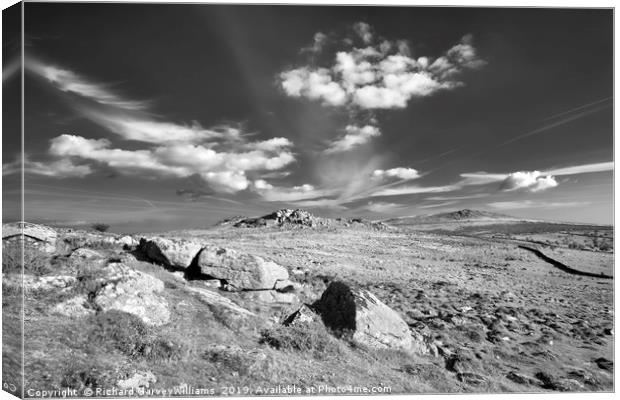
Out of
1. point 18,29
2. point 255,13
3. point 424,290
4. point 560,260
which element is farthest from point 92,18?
point 560,260

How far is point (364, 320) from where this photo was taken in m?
9.70

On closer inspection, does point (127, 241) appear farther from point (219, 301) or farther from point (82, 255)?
point (219, 301)

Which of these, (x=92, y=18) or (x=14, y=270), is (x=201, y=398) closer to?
(x=14, y=270)

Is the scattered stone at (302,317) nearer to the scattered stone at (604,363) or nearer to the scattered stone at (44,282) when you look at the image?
the scattered stone at (44,282)

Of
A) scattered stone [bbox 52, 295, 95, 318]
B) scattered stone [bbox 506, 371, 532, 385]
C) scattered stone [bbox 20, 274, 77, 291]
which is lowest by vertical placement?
scattered stone [bbox 506, 371, 532, 385]

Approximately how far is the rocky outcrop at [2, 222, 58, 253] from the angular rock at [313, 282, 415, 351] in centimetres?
763

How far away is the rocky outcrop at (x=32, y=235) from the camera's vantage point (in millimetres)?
8984

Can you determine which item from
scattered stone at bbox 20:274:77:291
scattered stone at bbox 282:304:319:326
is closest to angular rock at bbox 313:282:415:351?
scattered stone at bbox 282:304:319:326

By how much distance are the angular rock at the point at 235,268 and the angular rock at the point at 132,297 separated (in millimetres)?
3098

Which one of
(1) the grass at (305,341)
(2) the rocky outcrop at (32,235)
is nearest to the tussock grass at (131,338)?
(1) the grass at (305,341)

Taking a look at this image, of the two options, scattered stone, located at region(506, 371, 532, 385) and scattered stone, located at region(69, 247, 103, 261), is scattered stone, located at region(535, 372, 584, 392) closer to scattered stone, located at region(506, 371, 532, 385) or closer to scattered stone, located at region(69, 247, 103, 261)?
scattered stone, located at region(506, 371, 532, 385)

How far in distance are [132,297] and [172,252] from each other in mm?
4243

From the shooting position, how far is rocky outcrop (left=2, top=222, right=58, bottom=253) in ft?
29.5

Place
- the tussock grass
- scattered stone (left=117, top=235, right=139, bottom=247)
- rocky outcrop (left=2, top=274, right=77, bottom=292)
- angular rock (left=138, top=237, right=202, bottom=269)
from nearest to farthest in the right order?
the tussock grass → rocky outcrop (left=2, top=274, right=77, bottom=292) → angular rock (left=138, top=237, right=202, bottom=269) → scattered stone (left=117, top=235, right=139, bottom=247)
